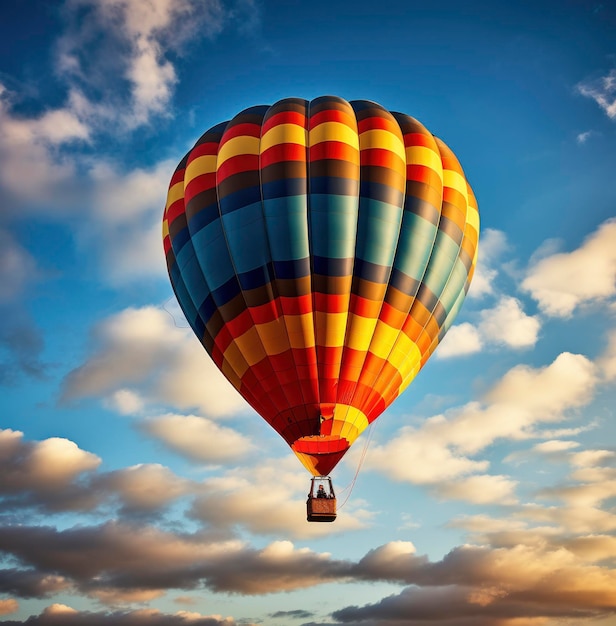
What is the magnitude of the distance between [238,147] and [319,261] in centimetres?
376

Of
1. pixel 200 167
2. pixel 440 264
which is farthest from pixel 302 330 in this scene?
pixel 200 167

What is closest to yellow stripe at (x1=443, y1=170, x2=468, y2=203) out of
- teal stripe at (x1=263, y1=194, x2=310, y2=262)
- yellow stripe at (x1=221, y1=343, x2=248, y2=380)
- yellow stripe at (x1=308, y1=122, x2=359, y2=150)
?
yellow stripe at (x1=308, y1=122, x2=359, y2=150)

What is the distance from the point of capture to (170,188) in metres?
23.2

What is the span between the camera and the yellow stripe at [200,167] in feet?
71.9

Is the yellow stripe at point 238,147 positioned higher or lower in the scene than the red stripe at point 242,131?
lower

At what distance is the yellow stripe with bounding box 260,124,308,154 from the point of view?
20.9 meters

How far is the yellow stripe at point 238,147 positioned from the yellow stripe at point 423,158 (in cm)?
390

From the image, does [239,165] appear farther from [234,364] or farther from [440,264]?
[440,264]

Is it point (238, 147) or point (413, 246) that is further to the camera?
point (238, 147)

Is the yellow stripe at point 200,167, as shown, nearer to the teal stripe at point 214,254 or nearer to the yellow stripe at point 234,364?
the teal stripe at point 214,254

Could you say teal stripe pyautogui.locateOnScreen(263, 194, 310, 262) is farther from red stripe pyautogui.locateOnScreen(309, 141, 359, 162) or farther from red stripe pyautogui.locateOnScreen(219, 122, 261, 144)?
red stripe pyautogui.locateOnScreen(219, 122, 261, 144)

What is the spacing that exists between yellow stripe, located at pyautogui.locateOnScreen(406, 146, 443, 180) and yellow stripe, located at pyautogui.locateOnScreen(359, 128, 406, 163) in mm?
207

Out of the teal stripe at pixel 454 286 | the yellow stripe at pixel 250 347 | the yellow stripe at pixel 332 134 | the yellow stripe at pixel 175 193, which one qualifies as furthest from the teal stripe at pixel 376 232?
the yellow stripe at pixel 175 193

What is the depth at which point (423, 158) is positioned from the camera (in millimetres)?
21672
